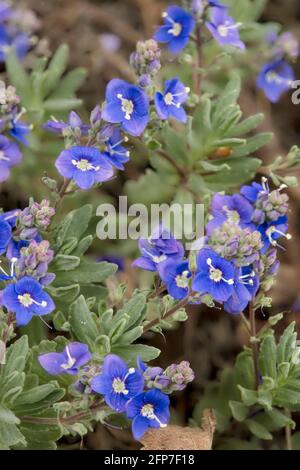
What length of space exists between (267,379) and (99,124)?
1.46 meters

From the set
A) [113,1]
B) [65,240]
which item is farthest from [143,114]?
[113,1]

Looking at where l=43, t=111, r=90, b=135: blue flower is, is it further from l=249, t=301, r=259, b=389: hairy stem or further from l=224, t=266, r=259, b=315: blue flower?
l=249, t=301, r=259, b=389: hairy stem

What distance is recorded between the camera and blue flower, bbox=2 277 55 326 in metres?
3.02

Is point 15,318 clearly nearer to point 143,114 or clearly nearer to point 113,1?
point 143,114

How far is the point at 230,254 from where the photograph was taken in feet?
10.1

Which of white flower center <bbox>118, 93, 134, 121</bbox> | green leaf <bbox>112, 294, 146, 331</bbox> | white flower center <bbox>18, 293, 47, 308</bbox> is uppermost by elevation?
white flower center <bbox>118, 93, 134, 121</bbox>

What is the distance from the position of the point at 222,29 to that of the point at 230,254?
1641 millimetres

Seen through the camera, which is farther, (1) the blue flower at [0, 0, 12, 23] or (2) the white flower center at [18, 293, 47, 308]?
(1) the blue flower at [0, 0, 12, 23]

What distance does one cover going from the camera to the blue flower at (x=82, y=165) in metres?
3.33

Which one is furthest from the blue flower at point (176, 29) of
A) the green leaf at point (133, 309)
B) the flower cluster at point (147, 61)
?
the green leaf at point (133, 309)

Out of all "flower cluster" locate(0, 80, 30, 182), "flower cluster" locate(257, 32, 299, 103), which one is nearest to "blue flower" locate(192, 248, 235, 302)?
"flower cluster" locate(0, 80, 30, 182)

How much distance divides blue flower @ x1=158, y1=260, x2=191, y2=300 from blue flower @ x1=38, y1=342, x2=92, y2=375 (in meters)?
0.46
